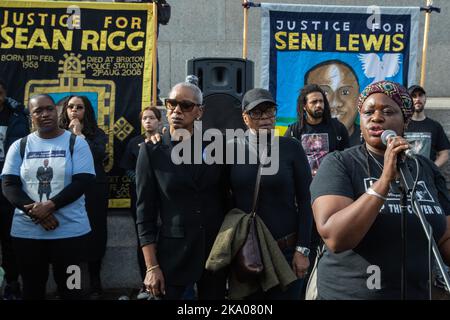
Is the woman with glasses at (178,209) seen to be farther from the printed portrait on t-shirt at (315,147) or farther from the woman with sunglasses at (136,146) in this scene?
the woman with sunglasses at (136,146)

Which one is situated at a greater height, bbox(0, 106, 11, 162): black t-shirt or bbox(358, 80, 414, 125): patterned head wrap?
bbox(358, 80, 414, 125): patterned head wrap

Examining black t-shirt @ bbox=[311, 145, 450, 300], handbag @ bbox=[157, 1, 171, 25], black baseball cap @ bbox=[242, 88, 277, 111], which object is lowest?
black t-shirt @ bbox=[311, 145, 450, 300]

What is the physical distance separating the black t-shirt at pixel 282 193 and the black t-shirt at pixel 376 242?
39.5 inches

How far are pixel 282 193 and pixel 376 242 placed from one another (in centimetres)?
123

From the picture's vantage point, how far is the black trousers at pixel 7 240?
540 centimetres

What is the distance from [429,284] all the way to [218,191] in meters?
1.56

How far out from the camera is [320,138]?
5516 millimetres

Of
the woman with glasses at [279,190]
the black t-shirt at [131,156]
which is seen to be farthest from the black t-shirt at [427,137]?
the woman with glasses at [279,190]

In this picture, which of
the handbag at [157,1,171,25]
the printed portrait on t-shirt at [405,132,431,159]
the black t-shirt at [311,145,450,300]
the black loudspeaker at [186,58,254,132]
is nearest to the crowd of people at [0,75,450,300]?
the black t-shirt at [311,145,450,300]

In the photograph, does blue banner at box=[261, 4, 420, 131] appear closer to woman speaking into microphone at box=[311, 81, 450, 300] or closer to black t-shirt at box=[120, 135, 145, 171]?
black t-shirt at box=[120, 135, 145, 171]

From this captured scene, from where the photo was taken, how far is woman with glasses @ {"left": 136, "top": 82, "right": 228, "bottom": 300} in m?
3.50

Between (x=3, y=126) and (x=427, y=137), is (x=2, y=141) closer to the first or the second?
(x=3, y=126)

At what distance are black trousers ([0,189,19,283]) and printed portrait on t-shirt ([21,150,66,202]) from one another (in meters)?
1.22
